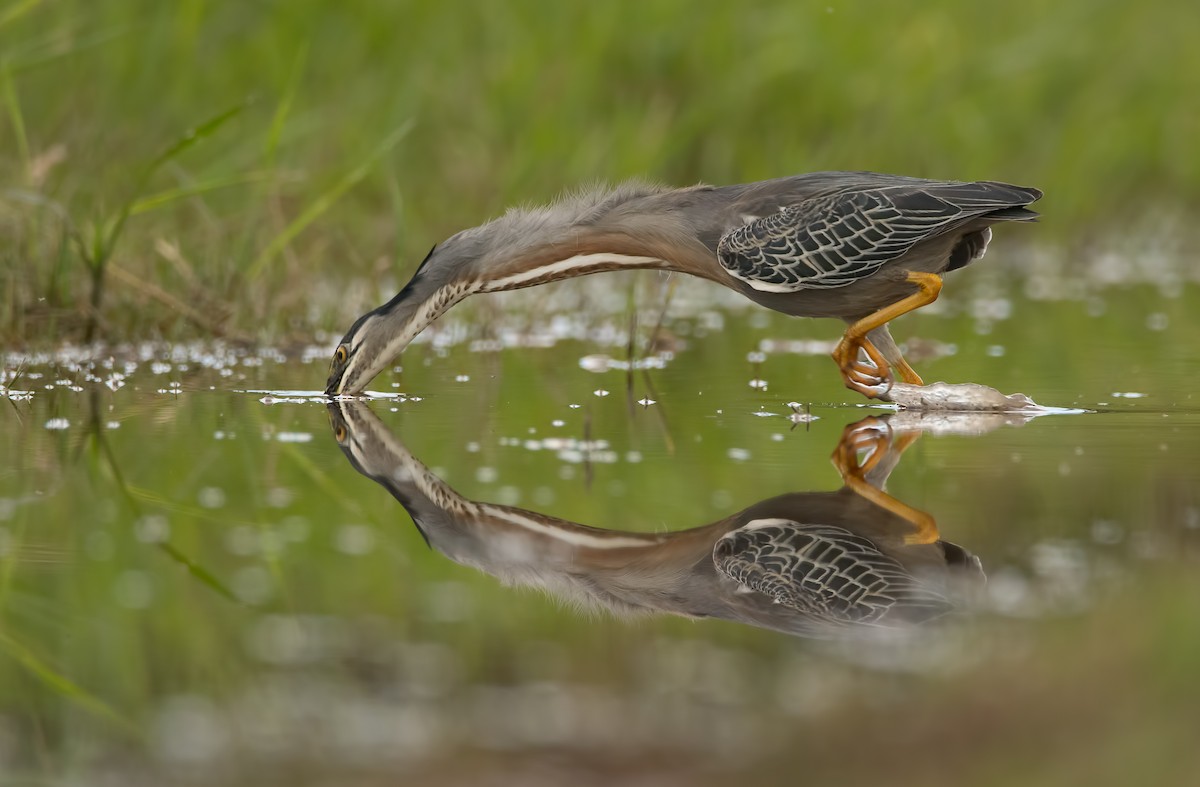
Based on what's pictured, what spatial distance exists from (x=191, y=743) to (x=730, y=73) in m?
9.73

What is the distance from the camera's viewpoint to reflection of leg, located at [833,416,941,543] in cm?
443

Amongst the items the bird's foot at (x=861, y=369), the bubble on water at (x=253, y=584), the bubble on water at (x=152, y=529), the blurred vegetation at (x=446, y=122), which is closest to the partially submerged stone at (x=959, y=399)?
the bird's foot at (x=861, y=369)

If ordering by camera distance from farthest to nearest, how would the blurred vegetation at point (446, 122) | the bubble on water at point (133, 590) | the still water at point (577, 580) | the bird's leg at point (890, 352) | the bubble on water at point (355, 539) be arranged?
the blurred vegetation at point (446, 122)
the bird's leg at point (890, 352)
the bubble on water at point (355, 539)
the bubble on water at point (133, 590)
the still water at point (577, 580)

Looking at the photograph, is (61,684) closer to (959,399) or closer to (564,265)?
(564,265)

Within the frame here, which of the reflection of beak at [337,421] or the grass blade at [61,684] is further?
the reflection of beak at [337,421]

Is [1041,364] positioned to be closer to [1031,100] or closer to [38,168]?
[38,168]

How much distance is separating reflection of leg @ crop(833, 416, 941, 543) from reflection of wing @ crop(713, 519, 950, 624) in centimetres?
20

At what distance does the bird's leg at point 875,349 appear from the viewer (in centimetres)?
664

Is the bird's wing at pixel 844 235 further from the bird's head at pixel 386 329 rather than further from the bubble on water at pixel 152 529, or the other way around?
the bubble on water at pixel 152 529

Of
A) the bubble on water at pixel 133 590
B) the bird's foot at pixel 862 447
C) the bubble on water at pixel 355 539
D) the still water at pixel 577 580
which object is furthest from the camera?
the bird's foot at pixel 862 447

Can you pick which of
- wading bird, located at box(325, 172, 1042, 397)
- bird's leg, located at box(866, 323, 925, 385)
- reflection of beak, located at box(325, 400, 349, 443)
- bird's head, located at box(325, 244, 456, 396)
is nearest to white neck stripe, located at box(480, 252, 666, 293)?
wading bird, located at box(325, 172, 1042, 397)

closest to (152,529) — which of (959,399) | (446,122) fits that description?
(959,399)

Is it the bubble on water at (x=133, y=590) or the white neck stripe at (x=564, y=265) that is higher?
the white neck stripe at (x=564, y=265)

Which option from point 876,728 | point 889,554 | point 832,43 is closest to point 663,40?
point 832,43
